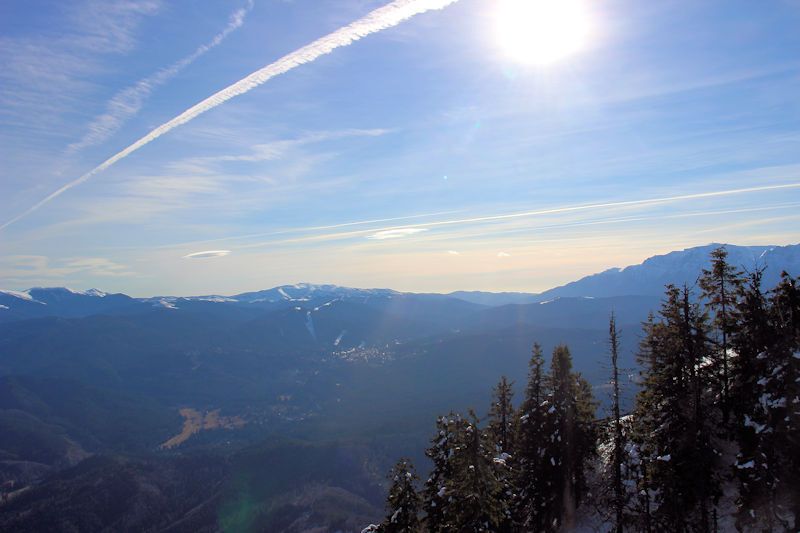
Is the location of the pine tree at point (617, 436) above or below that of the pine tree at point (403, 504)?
above

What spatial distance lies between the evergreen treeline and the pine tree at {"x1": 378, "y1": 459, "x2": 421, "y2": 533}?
87 millimetres

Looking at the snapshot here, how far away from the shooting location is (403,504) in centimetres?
3081

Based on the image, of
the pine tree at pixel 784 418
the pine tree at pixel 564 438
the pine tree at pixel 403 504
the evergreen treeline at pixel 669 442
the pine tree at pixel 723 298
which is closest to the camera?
the pine tree at pixel 784 418

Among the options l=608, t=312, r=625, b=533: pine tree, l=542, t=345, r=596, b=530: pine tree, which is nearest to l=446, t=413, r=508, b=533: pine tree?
l=608, t=312, r=625, b=533: pine tree

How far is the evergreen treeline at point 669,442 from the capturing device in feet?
76.9

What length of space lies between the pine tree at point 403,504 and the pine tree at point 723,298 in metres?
20.3

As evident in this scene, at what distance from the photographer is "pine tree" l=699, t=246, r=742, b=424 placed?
30.7m

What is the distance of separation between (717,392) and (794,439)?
1161 cm

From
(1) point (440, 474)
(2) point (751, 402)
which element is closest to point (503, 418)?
(1) point (440, 474)

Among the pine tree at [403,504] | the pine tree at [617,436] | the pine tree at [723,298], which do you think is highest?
the pine tree at [723,298]

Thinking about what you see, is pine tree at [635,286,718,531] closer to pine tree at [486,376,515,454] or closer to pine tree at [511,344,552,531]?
pine tree at [511,344,552,531]

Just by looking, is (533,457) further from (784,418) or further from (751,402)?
(784,418)

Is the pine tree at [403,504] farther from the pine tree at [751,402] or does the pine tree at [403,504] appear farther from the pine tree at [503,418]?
the pine tree at [751,402]

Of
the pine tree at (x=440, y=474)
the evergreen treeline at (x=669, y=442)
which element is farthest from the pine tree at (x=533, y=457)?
the pine tree at (x=440, y=474)
